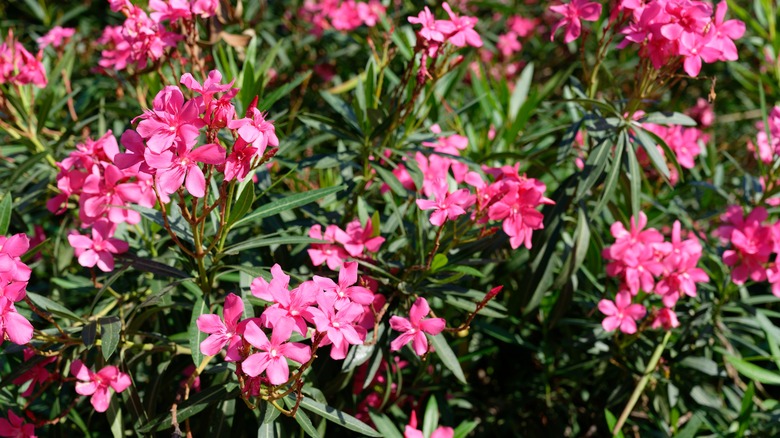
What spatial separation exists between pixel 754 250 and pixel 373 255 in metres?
0.98

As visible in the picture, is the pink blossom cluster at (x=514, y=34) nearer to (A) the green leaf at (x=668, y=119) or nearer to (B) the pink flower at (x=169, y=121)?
(A) the green leaf at (x=668, y=119)

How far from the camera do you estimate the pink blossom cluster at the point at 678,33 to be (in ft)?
4.74

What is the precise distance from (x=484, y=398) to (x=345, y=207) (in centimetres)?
73

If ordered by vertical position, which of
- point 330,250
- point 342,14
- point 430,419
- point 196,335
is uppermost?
point 196,335

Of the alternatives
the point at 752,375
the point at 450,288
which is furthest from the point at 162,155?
the point at 752,375

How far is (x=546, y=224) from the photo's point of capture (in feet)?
5.69

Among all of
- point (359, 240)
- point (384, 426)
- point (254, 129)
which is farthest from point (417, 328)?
point (254, 129)

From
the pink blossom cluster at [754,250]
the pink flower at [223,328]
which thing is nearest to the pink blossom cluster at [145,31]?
the pink flower at [223,328]

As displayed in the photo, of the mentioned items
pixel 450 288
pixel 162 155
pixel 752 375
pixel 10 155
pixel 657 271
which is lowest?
pixel 752 375

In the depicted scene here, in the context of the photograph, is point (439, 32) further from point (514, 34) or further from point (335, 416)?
point (514, 34)

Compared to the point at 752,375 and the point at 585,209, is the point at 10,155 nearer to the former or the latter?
the point at 585,209

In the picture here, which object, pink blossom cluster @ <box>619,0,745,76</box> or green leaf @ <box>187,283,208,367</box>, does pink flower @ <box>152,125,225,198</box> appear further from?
pink blossom cluster @ <box>619,0,745,76</box>

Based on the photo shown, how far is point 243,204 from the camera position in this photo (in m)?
1.21

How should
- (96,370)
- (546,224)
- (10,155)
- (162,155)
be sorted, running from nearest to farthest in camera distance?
(162,155) < (96,370) < (546,224) < (10,155)
